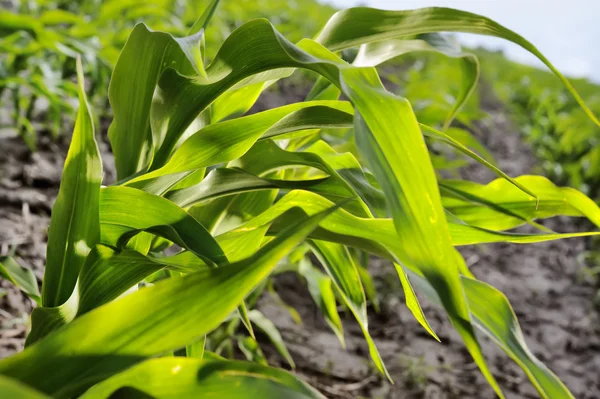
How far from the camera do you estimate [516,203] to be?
0.59m

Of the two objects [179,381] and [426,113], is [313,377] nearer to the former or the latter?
[426,113]

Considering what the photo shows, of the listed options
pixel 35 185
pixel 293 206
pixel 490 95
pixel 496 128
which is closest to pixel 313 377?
pixel 293 206

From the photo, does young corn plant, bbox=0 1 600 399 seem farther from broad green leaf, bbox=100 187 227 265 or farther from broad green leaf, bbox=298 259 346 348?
broad green leaf, bbox=298 259 346 348

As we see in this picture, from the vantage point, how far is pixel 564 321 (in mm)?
1830

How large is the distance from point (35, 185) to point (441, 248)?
3.98ft

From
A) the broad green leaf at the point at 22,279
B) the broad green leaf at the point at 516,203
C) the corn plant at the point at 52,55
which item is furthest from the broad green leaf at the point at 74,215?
the corn plant at the point at 52,55

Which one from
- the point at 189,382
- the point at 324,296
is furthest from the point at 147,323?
the point at 324,296

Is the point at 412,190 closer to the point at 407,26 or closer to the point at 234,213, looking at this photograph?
the point at 407,26

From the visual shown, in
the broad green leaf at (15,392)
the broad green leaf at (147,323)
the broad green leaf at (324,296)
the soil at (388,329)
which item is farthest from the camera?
the soil at (388,329)

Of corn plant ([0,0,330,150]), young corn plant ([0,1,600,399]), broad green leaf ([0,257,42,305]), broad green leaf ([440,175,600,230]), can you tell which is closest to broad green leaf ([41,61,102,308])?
young corn plant ([0,1,600,399])

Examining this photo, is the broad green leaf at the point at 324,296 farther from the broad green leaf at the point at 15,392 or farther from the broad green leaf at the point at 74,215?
the broad green leaf at the point at 15,392

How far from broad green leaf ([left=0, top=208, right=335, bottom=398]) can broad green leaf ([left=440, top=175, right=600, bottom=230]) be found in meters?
0.32

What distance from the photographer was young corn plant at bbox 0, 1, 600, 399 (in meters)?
0.33

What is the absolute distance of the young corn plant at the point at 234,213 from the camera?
329 millimetres
